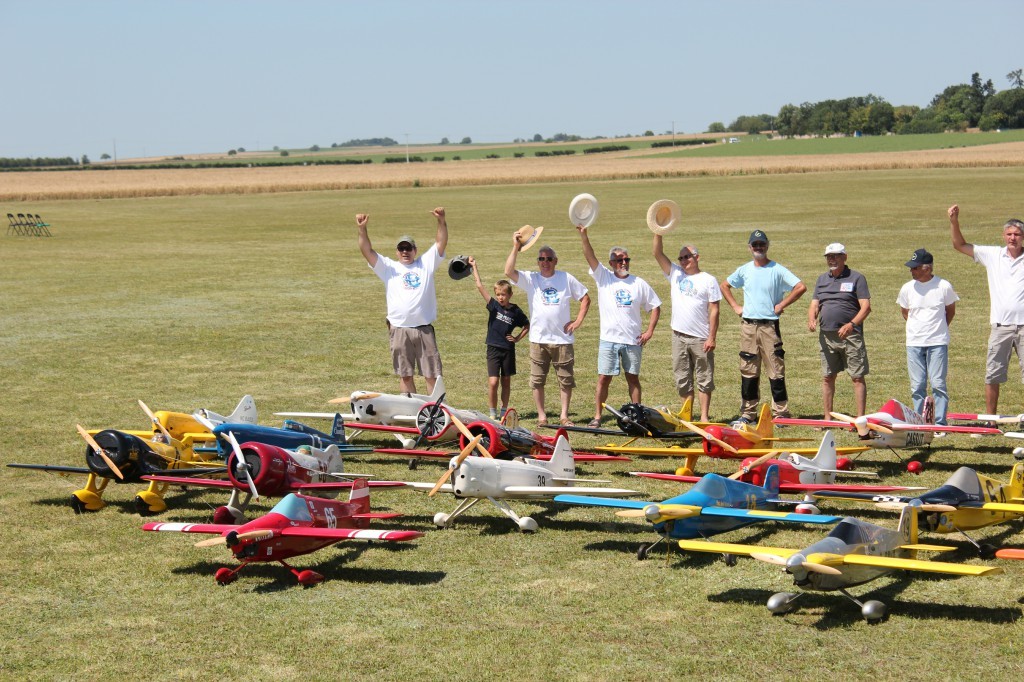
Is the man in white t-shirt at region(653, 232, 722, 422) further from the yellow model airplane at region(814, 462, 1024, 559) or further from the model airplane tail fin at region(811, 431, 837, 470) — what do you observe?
the yellow model airplane at region(814, 462, 1024, 559)

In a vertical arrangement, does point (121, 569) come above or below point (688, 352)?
below

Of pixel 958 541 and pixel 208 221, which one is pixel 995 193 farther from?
pixel 958 541

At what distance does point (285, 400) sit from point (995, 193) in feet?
154

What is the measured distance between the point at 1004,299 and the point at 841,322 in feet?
6.01

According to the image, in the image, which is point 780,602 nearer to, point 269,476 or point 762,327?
point 269,476

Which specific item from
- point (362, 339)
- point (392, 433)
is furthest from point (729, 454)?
point (362, 339)

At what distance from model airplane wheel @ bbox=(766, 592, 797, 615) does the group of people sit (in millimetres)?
5544

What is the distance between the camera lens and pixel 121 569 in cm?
872

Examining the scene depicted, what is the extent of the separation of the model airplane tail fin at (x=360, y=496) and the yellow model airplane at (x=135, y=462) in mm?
1879

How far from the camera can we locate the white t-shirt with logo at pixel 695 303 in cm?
1302

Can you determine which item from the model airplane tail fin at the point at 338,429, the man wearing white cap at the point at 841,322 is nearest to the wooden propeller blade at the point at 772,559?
the model airplane tail fin at the point at 338,429

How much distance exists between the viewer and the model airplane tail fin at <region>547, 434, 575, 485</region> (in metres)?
9.95

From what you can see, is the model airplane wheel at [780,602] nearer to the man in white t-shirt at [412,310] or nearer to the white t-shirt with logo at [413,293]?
the man in white t-shirt at [412,310]

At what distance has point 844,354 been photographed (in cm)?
1296
